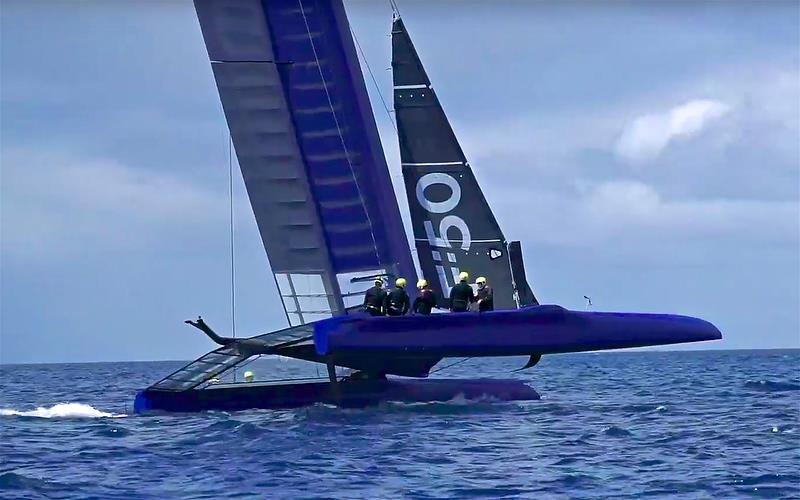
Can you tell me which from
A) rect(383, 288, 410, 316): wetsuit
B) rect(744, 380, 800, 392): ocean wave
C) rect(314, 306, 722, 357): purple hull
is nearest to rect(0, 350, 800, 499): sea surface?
rect(314, 306, 722, 357): purple hull

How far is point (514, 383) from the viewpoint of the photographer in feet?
71.5

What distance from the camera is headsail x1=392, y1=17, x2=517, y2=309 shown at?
21.6 metres

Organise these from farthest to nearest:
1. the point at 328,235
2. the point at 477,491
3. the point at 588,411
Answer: the point at 328,235
the point at 588,411
the point at 477,491

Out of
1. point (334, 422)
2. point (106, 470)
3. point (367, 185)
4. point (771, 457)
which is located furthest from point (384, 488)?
point (367, 185)

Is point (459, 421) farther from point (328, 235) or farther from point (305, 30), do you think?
point (305, 30)

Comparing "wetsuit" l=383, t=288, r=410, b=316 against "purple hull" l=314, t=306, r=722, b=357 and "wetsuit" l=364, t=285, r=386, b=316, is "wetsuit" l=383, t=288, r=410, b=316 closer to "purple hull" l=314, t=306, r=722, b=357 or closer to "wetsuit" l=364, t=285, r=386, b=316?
"wetsuit" l=364, t=285, r=386, b=316

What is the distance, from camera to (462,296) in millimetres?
20141

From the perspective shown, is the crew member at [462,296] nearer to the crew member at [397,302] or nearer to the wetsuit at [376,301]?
the crew member at [397,302]

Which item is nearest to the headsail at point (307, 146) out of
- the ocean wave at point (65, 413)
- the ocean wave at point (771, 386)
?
the ocean wave at point (65, 413)

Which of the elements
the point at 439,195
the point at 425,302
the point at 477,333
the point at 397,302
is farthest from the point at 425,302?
the point at 439,195

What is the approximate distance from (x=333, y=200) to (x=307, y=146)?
929 millimetres

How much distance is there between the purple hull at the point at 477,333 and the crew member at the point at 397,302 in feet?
2.48

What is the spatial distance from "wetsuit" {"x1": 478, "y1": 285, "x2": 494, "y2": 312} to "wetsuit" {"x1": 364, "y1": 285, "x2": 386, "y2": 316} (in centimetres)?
136

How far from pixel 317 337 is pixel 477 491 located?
22.1 feet
